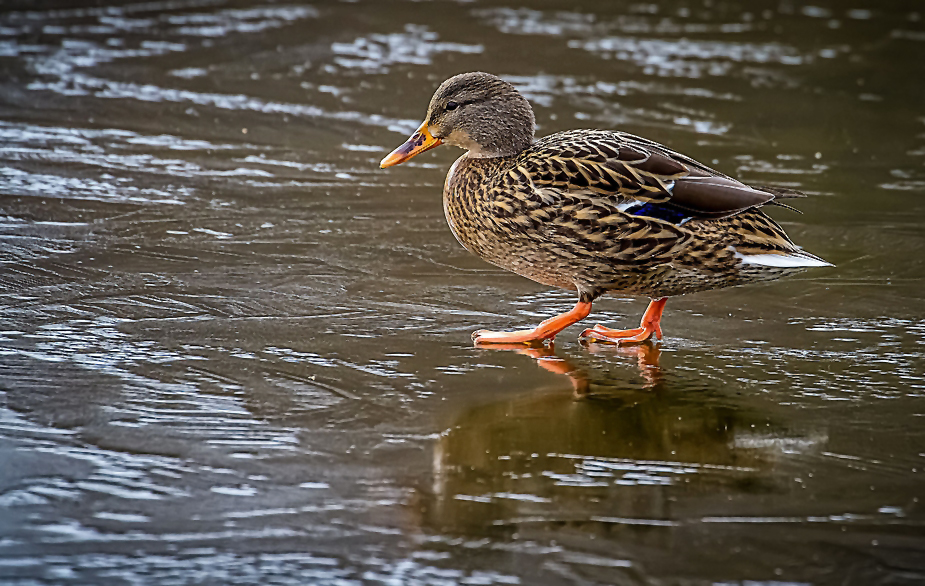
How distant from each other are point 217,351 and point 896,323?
279 cm

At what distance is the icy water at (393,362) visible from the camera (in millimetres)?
2947

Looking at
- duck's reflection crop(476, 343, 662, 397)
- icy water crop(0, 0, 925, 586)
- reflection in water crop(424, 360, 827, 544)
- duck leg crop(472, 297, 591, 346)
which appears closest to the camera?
icy water crop(0, 0, 925, 586)

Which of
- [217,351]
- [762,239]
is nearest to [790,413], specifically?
[762,239]

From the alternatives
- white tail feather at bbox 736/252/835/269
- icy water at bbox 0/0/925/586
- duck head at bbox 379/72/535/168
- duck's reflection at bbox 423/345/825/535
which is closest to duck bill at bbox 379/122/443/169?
duck head at bbox 379/72/535/168

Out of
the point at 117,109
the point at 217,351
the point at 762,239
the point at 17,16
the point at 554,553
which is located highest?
the point at 17,16

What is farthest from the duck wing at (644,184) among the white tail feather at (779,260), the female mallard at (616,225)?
the white tail feather at (779,260)

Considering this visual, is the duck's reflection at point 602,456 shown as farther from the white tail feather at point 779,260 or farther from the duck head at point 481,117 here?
the duck head at point 481,117

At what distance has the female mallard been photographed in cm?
422

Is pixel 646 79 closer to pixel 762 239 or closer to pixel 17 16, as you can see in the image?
pixel 762 239

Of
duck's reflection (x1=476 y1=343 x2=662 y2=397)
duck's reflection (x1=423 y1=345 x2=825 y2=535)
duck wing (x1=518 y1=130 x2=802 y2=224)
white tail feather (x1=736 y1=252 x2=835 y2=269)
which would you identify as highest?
duck wing (x1=518 y1=130 x2=802 y2=224)

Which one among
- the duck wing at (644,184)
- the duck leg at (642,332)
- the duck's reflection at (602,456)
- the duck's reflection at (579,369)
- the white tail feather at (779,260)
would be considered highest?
the duck wing at (644,184)

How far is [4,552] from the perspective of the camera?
110 inches

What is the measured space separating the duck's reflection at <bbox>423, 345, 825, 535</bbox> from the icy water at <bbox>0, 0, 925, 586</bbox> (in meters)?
0.01

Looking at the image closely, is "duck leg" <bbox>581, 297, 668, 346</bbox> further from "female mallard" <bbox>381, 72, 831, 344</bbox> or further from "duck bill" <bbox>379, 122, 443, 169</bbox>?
"duck bill" <bbox>379, 122, 443, 169</bbox>
